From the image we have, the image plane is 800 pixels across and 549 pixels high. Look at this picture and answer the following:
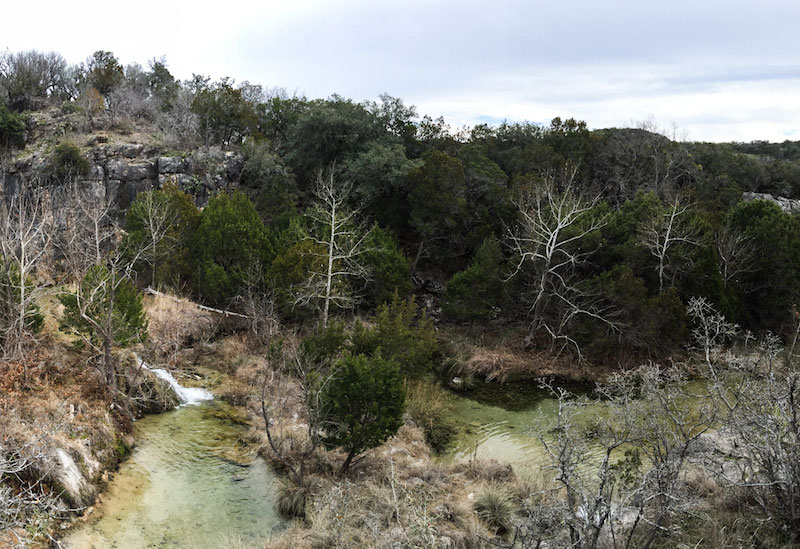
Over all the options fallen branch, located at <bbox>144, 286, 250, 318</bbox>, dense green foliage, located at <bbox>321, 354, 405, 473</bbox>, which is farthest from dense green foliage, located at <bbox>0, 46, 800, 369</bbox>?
dense green foliage, located at <bbox>321, 354, 405, 473</bbox>

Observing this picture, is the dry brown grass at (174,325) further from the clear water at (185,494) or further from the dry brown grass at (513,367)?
the dry brown grass at (513,367)

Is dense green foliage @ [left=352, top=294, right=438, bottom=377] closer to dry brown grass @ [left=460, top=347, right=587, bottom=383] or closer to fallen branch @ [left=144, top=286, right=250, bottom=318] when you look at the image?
dry brown grass @ [left=460, top=347, right=587, bottom=383]

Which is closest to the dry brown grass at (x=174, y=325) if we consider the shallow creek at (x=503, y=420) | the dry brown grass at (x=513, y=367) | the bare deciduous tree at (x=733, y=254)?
the shallow creek at (x=503, y=420)

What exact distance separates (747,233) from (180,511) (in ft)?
70.8

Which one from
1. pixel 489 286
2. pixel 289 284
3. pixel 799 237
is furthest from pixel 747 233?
pixel 289 284

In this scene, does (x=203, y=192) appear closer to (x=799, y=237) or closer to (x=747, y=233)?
(x=747, y=233)

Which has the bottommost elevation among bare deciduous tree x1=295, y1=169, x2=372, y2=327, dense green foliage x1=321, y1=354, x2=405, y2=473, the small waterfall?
the small waterfall

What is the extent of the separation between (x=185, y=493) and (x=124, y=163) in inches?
779

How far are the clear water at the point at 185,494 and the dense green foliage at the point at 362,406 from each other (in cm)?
197

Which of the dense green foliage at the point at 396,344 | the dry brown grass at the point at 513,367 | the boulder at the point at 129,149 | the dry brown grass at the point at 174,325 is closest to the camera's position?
the dense green foliage at the point at 396,344

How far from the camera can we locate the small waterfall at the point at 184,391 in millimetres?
15352

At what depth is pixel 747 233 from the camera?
2111 centimetres

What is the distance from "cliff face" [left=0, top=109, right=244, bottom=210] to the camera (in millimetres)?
25562

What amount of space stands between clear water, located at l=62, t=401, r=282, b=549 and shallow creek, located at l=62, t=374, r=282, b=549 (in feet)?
0.05
